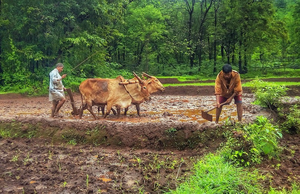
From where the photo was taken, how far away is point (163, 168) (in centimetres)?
611

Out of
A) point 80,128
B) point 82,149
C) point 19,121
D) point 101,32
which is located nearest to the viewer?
point 82,149

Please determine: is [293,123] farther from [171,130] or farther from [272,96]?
[171,130]

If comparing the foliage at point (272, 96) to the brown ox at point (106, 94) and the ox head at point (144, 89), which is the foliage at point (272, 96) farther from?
the brown ox at point (106, 94)

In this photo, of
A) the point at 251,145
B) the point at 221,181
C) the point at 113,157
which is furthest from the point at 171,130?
the point at 221,181

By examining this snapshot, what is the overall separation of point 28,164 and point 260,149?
198 inches

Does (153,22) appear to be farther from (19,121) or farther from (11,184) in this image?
(11,184)

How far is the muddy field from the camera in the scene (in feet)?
17.5

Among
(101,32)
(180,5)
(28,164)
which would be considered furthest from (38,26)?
(180,5)

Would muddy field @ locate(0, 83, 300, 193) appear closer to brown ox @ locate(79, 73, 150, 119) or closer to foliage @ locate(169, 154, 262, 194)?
foliage @ locate(169, 154, 262, 194)

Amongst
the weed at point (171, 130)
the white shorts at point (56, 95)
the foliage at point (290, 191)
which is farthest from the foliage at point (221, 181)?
the white shorts at point (56, 95)

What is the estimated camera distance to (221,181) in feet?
15.3

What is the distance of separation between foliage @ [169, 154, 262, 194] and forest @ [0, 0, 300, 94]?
24.1ft

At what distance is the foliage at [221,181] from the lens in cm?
458

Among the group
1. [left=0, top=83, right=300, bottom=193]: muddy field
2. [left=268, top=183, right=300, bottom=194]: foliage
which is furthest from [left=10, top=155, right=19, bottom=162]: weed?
[left=268, top=183, right=300, bottom=194]: foliage
